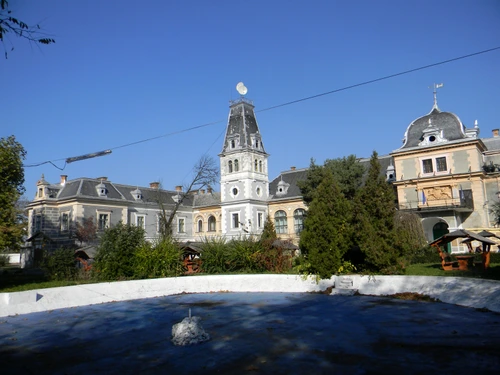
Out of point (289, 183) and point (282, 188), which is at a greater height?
point (289, 183)

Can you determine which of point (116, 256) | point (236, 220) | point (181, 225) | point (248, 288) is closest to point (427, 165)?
point (236, 220)

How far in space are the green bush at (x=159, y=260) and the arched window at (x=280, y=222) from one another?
2267 cm

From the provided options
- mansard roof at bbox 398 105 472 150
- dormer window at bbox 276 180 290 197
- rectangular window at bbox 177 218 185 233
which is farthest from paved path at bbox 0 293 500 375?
rectangular window at bbox 177 218 185 233

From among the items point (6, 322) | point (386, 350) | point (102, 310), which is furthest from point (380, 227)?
point (6, 322)

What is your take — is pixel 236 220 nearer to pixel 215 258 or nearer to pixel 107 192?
pixel 107 192

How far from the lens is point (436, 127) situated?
1419 inches

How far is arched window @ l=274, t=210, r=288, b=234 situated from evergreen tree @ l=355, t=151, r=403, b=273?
82.6 ft

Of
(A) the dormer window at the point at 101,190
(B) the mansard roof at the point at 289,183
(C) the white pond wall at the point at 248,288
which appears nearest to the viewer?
(C) the white pond wall at the point at 248,288

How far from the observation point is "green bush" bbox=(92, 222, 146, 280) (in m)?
20.9

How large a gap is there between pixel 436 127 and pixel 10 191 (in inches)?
1261

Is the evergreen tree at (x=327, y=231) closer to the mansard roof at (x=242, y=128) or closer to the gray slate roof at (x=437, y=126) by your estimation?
the gray slate roof at (x=437, y=126)

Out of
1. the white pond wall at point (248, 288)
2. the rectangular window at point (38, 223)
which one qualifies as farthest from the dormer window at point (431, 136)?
the rectangular window at point (38, 223)

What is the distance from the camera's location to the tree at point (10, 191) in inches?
694

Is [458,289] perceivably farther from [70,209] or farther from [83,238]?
[70,209]
